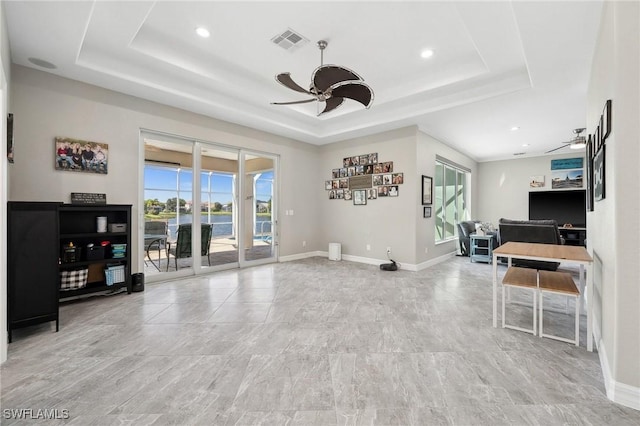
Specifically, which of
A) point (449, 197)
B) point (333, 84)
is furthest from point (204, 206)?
point (449, 197)

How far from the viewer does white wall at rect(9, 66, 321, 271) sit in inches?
133

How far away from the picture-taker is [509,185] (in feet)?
29.6

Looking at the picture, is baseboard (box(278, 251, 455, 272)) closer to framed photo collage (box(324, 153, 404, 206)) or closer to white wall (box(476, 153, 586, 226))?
framed photo collage (box(324, 153, 404, 206))

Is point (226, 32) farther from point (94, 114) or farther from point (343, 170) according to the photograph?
point (343, 170)

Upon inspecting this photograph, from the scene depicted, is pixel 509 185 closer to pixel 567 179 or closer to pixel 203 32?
pixel 567 179

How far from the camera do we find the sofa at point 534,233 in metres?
3.99

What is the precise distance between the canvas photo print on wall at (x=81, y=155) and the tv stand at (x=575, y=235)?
10.1 m

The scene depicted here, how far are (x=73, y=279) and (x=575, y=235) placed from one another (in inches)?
410

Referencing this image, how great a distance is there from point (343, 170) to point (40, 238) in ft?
17.9

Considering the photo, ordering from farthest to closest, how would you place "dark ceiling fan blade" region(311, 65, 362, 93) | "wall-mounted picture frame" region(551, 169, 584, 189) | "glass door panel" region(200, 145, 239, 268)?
"wall-mounted picture frame" region(551, 169, 584, 189), "glass door panel" region(200, 145, 239, 268), "dark ceiling fan blade" region(311, 65, 362, 93)

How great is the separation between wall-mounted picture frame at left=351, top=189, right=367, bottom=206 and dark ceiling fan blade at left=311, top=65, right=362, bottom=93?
3.48 m

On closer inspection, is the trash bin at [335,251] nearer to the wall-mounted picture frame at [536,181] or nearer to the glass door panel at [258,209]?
the glass door panel at [258,209]

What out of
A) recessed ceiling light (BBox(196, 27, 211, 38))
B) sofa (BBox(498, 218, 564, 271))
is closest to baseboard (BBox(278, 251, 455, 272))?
sofa (BBox(498, 218, 564, 271))

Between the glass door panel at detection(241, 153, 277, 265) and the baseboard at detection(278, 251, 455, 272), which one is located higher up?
the glass door panel at detection(241, 153, 277, 265)
